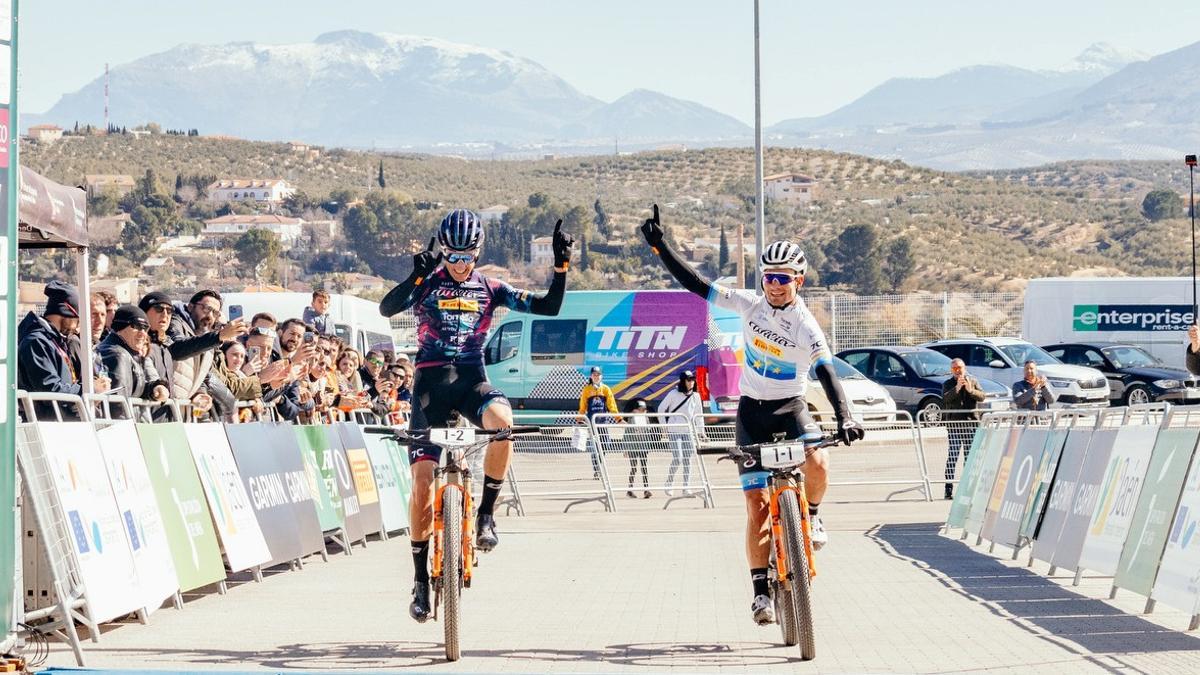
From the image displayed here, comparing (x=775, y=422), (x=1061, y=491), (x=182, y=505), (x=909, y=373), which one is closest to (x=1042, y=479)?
(x=1061, y=491)

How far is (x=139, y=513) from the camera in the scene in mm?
10484

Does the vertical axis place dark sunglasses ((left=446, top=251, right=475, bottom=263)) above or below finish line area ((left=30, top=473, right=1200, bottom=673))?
above

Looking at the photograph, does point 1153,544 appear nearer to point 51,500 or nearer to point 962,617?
point 962,617

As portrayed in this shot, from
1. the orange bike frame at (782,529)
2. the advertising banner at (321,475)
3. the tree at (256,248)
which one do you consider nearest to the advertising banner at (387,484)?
the advertising banner at (321,475)

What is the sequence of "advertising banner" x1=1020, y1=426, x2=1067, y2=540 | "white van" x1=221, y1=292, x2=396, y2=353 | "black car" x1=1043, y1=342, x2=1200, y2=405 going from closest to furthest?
1. "advertising banner" x1=1020, y1=426, x2=1067, y2=540
2. "white van" x1=221, y1=292, x2=396, y2=353
3. "black car" x1=1043, y1=342, x2=1200, y2=405

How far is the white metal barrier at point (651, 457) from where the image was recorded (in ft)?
80.3

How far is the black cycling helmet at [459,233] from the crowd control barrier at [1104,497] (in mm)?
4040

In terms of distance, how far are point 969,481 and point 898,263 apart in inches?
3421

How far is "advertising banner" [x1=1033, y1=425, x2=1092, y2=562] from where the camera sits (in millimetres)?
12797

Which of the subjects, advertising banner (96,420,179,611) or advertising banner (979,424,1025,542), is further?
advertising banner (979,424,1025,542)

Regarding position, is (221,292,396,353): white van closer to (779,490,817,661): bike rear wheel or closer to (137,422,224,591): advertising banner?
(137,422,224,591): advertising banner

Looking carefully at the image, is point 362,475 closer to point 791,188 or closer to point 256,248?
point 256,248

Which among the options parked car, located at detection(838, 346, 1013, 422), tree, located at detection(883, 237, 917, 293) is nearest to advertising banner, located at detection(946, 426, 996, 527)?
parked car, located at detection(838, 346, 1013, 422)

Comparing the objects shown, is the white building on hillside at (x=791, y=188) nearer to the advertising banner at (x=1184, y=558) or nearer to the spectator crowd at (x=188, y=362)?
the spectator crowd at (x=188, y=362)
